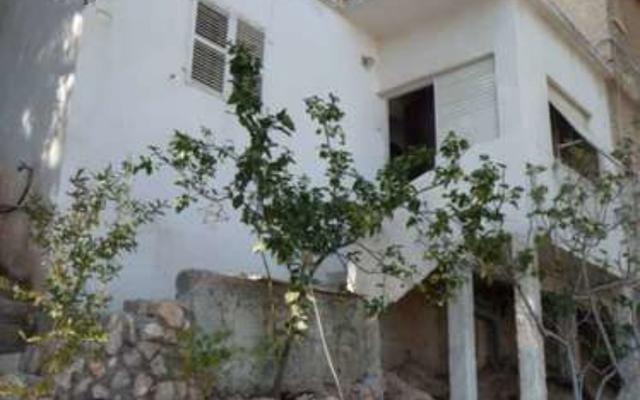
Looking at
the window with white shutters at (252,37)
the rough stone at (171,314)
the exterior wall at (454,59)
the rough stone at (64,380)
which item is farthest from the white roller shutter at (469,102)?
the rough stone at (64,380)

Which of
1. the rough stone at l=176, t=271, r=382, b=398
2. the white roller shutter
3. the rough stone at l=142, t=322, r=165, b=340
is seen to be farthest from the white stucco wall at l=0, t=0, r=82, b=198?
the white roller shutter

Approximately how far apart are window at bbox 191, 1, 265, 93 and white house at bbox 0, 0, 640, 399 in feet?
0.06

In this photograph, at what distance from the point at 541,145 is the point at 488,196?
329cm

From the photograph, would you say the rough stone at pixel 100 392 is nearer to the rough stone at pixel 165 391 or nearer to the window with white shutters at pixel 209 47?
the rough stone at pixel 165 391

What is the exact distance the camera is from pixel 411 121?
14.5 m

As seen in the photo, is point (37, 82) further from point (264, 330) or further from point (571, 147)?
point (571, 147)

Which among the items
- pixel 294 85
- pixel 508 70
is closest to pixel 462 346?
pixel 508 70

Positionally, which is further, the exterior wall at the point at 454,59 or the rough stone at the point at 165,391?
the exterior wall at the point at 454,59

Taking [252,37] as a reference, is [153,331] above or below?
below

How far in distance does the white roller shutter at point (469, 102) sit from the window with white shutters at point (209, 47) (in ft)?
12.2

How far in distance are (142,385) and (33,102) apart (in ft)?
14.4

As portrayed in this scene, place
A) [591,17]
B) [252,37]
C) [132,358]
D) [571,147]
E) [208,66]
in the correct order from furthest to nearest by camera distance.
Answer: [591,17] → [571,147] → [252,37] → [208,66] → [132,358]

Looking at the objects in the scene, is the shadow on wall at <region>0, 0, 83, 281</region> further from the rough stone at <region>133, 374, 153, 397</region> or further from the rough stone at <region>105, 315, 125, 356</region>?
the rough stone at <region>133, 374, 153, 397</region>

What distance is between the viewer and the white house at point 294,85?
29.8ft
